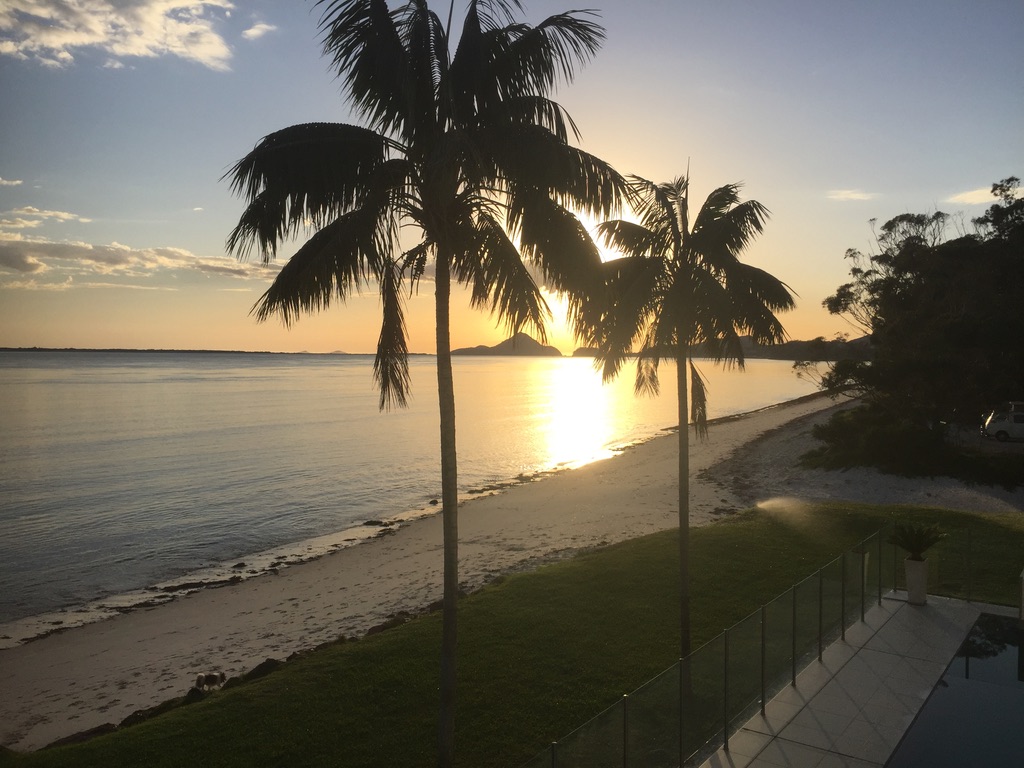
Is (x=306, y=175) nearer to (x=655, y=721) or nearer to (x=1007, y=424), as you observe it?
(x=655, y=721)

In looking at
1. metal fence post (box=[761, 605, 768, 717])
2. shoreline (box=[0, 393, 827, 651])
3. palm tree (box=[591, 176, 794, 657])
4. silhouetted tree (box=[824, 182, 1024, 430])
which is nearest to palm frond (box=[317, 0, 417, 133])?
palm tree (box=[591, 176, 794, 657])

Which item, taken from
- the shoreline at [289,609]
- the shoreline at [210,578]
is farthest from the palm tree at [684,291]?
the shoreline at [210,578]

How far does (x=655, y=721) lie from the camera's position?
820cm

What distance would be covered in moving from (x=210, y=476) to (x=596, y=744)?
144 feet

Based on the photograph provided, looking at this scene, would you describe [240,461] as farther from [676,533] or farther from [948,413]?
[948,413]

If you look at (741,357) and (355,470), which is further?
(355,470)

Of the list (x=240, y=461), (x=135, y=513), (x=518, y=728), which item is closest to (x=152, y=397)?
(x=240, y=461)

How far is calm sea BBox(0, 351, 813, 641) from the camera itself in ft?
89.8

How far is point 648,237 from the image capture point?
503 inches

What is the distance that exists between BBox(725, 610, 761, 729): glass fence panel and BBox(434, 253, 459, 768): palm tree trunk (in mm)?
3825

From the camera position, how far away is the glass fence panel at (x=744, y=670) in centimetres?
994

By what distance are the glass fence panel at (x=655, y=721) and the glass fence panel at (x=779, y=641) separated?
274 cm

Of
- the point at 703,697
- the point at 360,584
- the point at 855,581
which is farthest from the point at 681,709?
the point at 360,584

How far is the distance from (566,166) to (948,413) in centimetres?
4414
